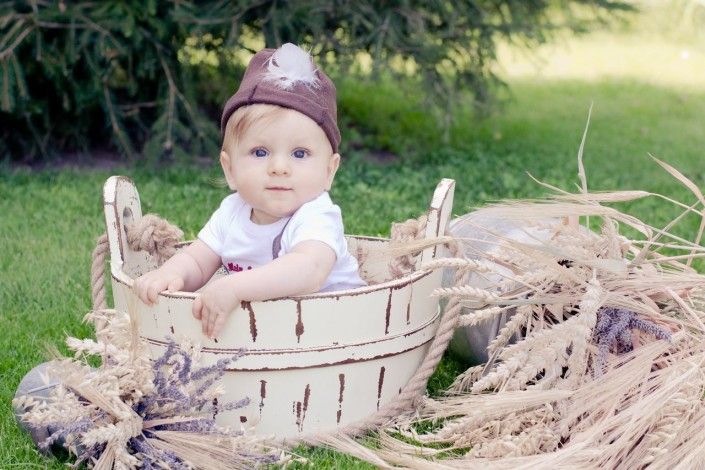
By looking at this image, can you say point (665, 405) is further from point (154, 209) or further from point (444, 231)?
point (154, 209)

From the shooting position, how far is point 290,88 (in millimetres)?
2385

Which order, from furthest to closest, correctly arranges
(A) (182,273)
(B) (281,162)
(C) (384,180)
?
(C) (384,180)
(A) (182,273)
(B) (281,162)

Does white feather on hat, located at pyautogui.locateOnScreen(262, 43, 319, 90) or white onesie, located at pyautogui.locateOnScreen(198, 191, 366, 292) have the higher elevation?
white feather on hat, located at pyautogui.locateOnScreen(262, 43, 319, 90)

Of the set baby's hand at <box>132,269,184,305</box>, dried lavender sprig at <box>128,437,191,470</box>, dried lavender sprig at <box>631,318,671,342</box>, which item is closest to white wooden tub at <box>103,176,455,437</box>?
baby's hand at <box>132,269,184,305</box>

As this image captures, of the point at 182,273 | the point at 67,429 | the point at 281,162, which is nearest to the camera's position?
the point at 67,429

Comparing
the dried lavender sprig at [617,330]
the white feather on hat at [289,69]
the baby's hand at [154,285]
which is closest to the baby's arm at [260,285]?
the baby's hand at [154,285]

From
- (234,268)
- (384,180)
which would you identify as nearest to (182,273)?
(234,268)

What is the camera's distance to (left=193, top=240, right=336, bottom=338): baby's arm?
2.14 metres

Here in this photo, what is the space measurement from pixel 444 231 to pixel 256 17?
9.48 ft

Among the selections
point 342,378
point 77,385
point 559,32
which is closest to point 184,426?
point 77,385

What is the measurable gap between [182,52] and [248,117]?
2893mm

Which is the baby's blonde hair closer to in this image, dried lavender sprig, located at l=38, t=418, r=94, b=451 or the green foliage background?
dried lavender sprig, located at l=38, t=418, r=94, b=451

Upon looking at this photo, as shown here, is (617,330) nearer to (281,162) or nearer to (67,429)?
(281,162)

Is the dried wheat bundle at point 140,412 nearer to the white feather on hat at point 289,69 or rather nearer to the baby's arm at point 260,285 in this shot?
the baby's arm at point 260,285
